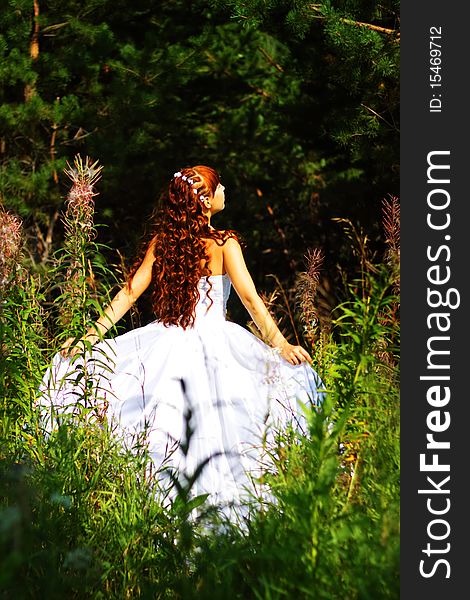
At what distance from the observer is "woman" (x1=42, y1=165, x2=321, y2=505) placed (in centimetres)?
438

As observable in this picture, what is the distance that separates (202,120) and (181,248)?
22.2ft

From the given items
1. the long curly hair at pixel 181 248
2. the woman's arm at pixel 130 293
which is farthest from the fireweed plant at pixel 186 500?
the long curly hair at pixel 181 248

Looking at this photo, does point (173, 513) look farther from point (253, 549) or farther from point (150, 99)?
point (150, 99)

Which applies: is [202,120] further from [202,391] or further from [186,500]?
[186,500]

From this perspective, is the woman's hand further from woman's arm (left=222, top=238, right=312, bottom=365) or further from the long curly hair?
the long curly hair

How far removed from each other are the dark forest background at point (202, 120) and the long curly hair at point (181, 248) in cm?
284

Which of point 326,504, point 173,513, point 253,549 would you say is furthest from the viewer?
point 173,513

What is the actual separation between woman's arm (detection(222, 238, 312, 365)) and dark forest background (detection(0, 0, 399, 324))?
3.01 meters

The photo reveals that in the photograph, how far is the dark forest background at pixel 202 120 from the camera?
858 centimetres

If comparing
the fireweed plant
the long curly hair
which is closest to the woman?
the long curly hair

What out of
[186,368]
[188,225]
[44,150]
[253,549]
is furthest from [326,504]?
[44,150]

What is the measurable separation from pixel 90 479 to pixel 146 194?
7.54 m

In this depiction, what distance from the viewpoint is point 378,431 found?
11.2 ft

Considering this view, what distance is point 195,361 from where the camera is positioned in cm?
471
